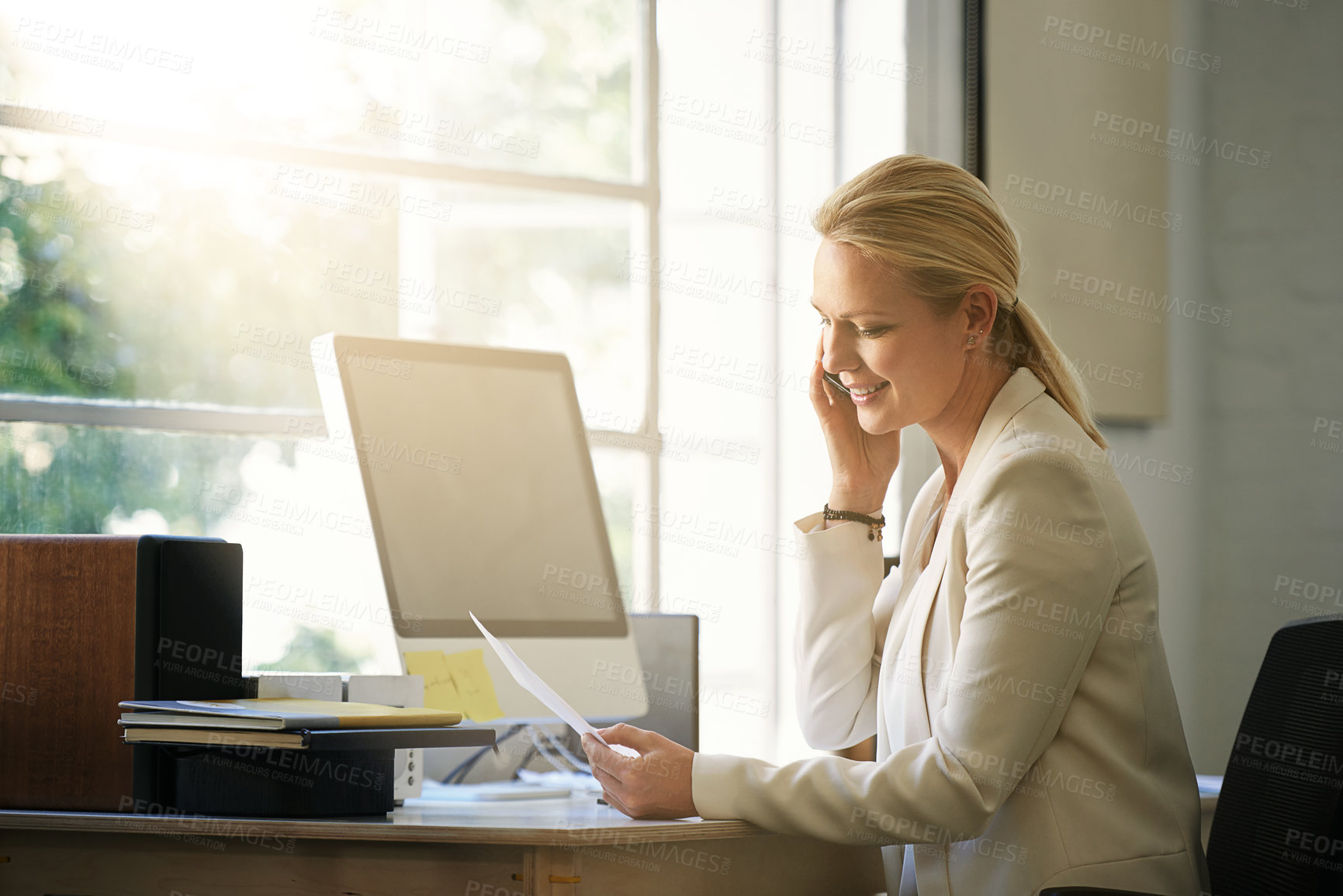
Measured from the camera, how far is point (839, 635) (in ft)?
5.84

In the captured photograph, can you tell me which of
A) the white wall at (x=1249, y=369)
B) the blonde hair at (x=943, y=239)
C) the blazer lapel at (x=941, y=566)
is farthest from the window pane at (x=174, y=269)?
the white wall at (x=1249, y=369)

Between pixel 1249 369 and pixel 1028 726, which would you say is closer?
pixel 1028 726

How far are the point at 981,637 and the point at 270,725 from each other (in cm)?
82

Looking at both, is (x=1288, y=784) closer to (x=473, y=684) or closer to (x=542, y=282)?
(x=473, y=684)

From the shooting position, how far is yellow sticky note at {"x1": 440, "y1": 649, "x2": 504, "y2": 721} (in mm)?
1853

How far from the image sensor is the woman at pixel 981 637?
132cm

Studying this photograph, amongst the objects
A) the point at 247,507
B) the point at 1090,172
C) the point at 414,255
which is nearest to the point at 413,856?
the point at 247,507

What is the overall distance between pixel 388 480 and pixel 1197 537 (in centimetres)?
212

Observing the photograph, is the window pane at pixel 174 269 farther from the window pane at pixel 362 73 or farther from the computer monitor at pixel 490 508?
the computer monitor at pixel 490 508

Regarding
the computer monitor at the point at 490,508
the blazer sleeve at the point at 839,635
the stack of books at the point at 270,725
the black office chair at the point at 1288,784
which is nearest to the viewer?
the black office chair at the point at 1288,784

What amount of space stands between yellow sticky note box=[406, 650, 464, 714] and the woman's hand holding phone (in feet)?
2.20

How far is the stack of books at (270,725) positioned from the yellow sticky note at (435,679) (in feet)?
1.17

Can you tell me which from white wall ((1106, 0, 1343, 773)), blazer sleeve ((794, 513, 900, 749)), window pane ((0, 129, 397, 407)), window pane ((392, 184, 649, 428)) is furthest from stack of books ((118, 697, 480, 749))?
white wall ((1106, 0, 1343, 773))

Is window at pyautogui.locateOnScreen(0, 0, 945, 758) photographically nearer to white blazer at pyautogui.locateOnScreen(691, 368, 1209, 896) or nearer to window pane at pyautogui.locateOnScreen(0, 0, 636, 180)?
window pane at pyautogui.locateOnScreen(0, 0, 636, 180)
